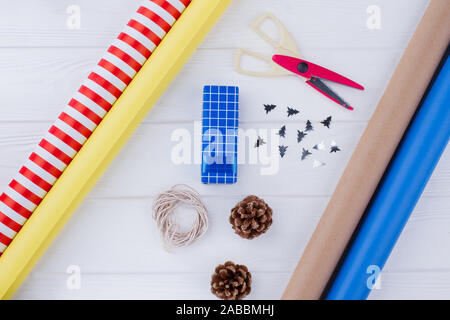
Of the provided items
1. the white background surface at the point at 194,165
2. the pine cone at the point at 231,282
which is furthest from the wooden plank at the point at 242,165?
the pine cone at the point at 231,282

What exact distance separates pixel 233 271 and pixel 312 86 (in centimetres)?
44

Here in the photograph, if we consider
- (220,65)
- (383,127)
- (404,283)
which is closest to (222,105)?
(220,65)

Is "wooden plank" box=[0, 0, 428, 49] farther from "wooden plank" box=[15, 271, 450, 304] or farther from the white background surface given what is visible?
"wooden plank" box=[15, 271, 450, 304]

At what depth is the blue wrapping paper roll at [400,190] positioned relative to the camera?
31.9 inches

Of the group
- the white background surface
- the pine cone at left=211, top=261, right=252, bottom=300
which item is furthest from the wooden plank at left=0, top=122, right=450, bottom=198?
the pine cone at left=211, top=261, right=252, bottom=300

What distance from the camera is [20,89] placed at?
0.88 meters

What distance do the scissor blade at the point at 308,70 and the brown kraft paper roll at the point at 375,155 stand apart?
0.10m

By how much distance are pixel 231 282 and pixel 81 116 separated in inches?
18.2

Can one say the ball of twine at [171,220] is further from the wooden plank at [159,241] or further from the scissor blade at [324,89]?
the scissor blade at [324,89]

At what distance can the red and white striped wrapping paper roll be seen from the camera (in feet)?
2.61

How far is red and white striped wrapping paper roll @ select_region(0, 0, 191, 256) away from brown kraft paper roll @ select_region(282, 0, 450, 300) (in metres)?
0.50

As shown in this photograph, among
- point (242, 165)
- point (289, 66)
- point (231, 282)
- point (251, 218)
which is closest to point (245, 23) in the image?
point (289, 66)

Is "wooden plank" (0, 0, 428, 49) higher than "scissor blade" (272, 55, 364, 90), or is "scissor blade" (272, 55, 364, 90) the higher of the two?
"wooden plank" (0, 0, 428, 49)

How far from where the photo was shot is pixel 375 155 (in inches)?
33.0
